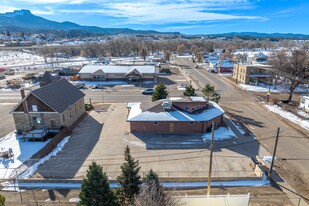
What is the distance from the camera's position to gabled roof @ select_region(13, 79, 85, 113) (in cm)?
2885

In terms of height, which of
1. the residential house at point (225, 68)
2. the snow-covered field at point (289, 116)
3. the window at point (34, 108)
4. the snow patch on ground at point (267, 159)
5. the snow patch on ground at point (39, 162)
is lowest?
the snow patch on ground at point (39, 162)

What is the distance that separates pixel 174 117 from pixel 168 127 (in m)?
1.55

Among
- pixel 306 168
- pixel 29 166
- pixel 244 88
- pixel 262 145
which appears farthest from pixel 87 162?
pixel 244 88

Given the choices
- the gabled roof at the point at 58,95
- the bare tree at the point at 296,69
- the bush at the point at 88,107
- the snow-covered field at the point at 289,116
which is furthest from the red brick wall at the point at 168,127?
the bare tree at the point at 296,69

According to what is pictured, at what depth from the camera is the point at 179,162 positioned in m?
23.0

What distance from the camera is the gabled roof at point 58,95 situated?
28.8 meters

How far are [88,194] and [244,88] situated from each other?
50.6 metres

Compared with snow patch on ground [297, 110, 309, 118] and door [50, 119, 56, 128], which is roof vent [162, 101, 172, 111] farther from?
snow patch on ground [297, 110, 309, 118]

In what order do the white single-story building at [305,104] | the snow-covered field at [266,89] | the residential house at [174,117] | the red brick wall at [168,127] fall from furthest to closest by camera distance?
the snow-covered field at [266,89], the white single-story building at [305,104], the red brick wall at [168,127], the residential house at [174,117]

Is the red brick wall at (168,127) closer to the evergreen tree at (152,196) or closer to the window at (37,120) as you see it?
the window at (37,120)

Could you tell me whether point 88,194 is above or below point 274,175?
above

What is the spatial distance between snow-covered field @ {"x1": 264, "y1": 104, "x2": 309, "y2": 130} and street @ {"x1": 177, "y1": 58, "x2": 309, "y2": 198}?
1.31 metres

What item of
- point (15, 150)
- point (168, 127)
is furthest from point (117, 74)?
point (15, 150)

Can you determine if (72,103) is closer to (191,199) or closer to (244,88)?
(191,199)
